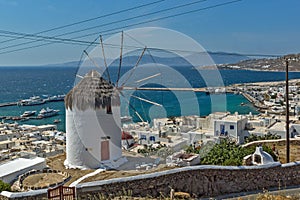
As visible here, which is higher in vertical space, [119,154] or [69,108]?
[69,108]

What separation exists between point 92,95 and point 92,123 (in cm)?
95

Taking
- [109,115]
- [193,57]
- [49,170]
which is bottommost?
[49,170]

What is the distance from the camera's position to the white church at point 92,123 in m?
10.6

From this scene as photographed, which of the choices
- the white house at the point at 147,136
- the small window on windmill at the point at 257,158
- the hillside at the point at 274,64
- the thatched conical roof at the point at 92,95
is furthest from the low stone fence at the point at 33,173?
the white house at the point at 147,136

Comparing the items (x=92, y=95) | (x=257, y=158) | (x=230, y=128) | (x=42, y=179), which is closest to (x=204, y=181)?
(x=257, y=158)

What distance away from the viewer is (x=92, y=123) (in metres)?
10.5

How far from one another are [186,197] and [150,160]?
170 inches

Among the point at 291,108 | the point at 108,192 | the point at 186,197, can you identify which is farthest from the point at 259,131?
the point at 291,108

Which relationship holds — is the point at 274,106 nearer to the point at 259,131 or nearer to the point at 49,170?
the point at 259,131

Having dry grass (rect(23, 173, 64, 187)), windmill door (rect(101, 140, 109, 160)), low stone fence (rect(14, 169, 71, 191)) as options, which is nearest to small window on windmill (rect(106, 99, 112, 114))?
windmill door (rect(101, 140, 109, 160))

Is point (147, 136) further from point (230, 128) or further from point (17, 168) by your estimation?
point (17, 168)

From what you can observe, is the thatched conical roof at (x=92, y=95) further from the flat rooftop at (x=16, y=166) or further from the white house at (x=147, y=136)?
the white house at (x=147, y=136)

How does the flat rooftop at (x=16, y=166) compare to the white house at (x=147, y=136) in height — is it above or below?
above

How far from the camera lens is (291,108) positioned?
124 feet
